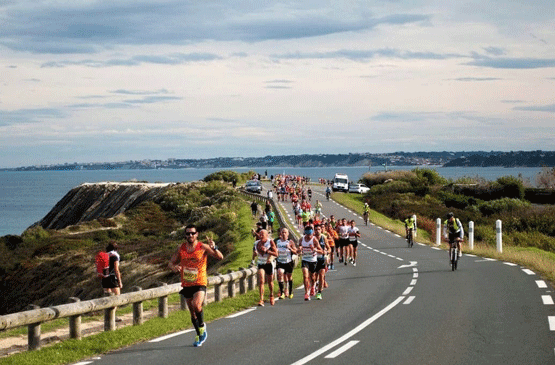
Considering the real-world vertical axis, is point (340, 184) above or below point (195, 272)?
below

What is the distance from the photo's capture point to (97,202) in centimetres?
11300

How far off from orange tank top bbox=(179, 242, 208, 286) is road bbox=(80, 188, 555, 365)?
100cm

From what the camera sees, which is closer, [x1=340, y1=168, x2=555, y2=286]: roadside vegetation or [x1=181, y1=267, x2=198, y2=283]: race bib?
[x1=181, y1=267, x2=198, y2=283]: race bib

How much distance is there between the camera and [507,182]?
93000mm

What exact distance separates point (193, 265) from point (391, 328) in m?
3.79

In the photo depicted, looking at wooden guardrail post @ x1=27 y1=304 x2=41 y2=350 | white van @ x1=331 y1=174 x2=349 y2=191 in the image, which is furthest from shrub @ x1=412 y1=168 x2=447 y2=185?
wooden guardrail post @ x1=27 y1=304 x2=41 y2=350

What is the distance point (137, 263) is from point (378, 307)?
3031cm

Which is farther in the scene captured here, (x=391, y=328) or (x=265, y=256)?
(x=265, y=256)

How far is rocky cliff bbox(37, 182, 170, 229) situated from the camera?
343ft

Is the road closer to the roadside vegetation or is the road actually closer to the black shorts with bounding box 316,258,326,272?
the black shorts with bounding box 316,258,326,272

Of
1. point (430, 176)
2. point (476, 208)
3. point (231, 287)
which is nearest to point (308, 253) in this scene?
point (231, 287)

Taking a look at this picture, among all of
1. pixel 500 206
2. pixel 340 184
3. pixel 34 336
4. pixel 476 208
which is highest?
pixel 34 336

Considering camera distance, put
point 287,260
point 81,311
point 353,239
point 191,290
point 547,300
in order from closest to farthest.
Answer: point 191,290 < point 81,311 < point 547,300 < point 287,260 < point 353,239

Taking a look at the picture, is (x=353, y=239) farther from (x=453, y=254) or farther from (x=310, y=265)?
(x=310, y=265)
